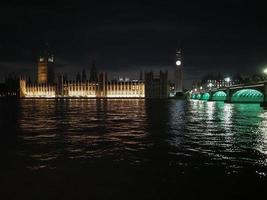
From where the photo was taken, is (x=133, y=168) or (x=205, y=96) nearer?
(x=133, y=168)

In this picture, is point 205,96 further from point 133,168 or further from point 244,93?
point 133,168

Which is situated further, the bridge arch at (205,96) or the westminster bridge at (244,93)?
the bridge arch at (205,96)

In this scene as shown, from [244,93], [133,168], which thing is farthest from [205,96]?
[133,168]

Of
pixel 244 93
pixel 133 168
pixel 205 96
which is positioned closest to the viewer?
pixel 133 168

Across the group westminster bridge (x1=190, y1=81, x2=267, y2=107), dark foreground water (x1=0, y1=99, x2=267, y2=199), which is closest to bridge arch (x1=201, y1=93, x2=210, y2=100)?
westminster bridge (x1=190, y1=81, x2=267, y2=107)

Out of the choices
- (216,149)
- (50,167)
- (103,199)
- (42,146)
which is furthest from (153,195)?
(42,146)

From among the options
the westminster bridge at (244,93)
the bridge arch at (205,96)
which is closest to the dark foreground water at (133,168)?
the westminster bridge at (244,93)

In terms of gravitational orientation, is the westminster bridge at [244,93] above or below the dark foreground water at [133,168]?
above

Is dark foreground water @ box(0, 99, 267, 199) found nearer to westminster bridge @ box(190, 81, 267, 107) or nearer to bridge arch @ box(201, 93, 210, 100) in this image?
westminster bridge @ box(190, 81, 267, 107)

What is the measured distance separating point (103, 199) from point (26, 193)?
263cm

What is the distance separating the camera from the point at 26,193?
1014 centimetres

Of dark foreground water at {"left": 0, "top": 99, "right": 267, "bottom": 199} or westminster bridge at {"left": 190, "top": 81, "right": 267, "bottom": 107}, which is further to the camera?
westminster bridge at {"left": 190, "top": 81, "right": 267, "bottom": 107}

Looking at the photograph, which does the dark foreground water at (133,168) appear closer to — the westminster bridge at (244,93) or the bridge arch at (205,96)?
the westminster bridge at (244,93)

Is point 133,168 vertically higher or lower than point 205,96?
lower
